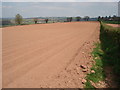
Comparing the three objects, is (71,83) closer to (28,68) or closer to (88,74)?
(88,74)

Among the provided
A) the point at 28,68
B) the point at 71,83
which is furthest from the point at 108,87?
the point at 28,68

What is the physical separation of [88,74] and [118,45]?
3780mm

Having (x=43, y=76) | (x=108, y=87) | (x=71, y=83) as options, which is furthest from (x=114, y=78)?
(x=43, y=76)

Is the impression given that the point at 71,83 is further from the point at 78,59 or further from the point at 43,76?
the point at 78,59

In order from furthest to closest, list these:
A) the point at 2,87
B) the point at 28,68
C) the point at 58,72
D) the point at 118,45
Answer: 1. the point at 118,45
2. the point at 28,68
3. the point at 58,72
4. the point at 2,87

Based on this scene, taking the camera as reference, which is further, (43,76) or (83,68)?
(83,68)

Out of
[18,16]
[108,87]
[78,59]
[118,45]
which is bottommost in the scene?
[108,87]

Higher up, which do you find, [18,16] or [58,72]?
[18,16]

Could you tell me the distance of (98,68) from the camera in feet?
20.2

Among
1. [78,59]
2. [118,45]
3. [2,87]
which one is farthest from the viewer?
[118,45]

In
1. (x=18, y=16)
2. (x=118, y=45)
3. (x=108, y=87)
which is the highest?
(x=18, y=16)

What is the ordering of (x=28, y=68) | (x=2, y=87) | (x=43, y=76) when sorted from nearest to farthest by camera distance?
(x=2, y=87) → (x=43, y=76) → (x=28, y=68)

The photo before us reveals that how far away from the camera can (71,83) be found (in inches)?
186

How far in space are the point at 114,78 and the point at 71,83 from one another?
211 cm
